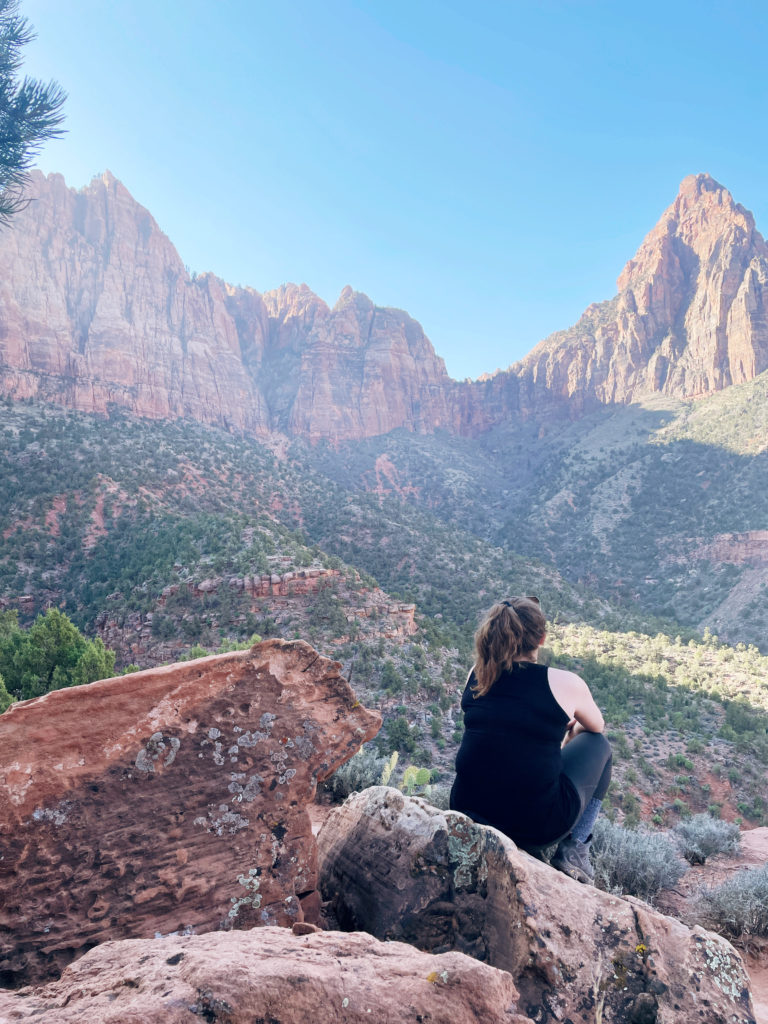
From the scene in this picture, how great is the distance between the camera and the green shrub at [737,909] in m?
3.51

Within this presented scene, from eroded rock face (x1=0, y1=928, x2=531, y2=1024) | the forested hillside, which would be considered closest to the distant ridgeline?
the forested hillside

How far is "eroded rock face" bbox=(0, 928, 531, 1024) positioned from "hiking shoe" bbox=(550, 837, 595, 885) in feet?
5.23

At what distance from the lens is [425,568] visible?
28.4 metres

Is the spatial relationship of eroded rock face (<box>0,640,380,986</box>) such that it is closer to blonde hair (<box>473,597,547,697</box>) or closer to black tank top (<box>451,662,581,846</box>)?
black tank top (<box>451,662,581,846</box>)

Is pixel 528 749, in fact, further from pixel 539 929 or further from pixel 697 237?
pixel 697 237

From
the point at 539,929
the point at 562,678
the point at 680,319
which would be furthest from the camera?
the point at 680,319

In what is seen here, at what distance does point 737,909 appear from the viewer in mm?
3541

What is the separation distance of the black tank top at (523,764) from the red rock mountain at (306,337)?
43.0 metres

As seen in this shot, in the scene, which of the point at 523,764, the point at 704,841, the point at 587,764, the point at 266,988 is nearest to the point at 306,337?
the point at 704,841

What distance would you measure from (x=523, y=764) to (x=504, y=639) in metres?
0.69

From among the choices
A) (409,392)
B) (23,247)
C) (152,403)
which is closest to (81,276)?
(23,247)

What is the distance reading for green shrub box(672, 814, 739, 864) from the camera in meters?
5.16

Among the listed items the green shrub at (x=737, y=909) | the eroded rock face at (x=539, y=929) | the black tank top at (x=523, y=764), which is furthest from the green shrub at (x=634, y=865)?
the eroded rock face at (x=539, y=929)

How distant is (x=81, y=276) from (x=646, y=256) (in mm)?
69629
